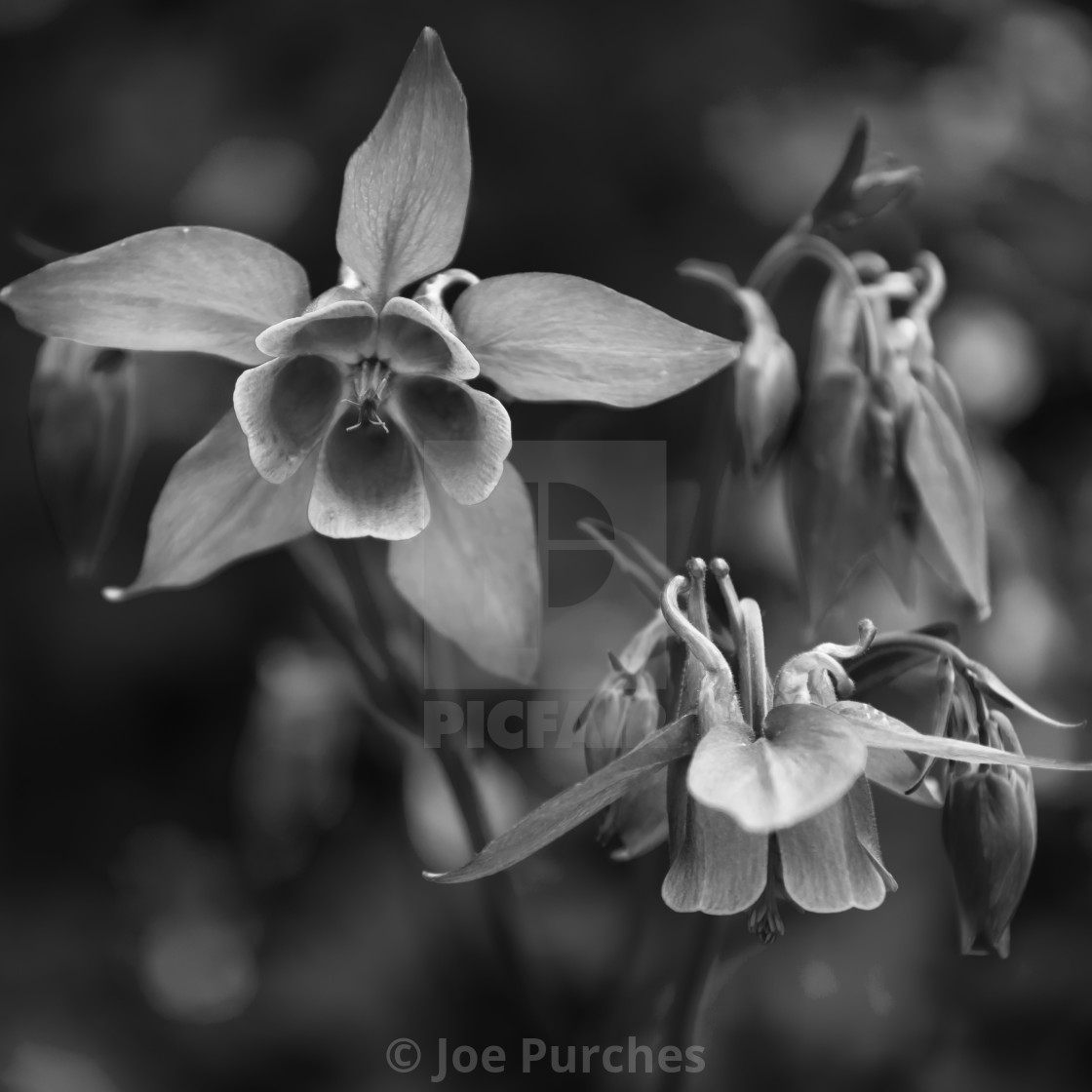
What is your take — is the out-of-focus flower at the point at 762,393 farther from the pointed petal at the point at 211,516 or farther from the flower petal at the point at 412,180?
the pointed petal at the point at 211,516

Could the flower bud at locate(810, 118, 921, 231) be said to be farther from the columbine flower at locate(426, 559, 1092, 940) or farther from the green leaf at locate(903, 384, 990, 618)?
the columbine flower at locate(426, 559, 1092, 940)

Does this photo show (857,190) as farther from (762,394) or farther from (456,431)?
(456,431)

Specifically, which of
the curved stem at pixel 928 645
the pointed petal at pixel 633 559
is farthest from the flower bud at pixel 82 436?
the curved stem at pixel 928 645

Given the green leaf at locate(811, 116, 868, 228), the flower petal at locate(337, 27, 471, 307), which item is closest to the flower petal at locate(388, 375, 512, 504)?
the flower petal at locate(337, 27, 471, 307)

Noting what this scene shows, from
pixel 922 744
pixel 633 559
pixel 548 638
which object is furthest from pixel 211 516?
pixel 548 638

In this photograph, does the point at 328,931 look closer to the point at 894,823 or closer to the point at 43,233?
the point at 894,823

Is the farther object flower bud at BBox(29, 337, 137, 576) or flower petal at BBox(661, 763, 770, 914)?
flower bud at BBox(29, 337, 137, 576)
